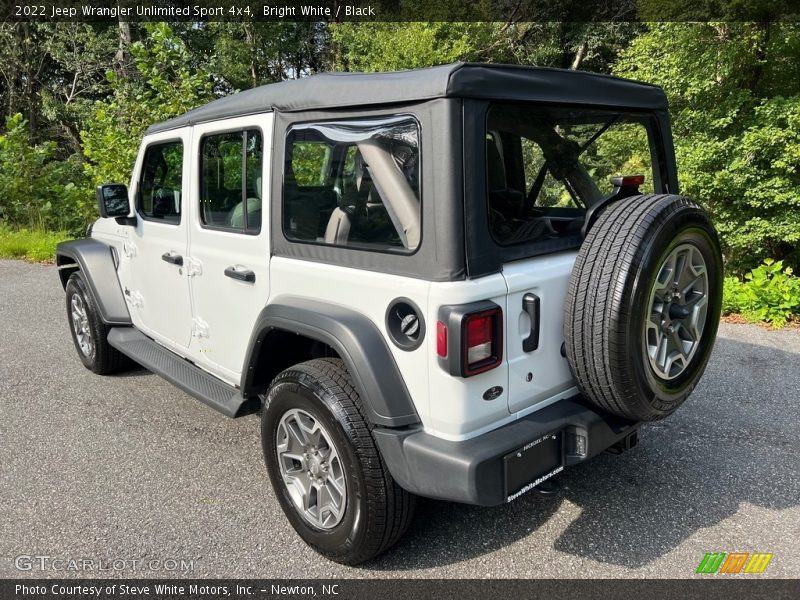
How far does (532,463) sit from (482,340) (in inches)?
20.8

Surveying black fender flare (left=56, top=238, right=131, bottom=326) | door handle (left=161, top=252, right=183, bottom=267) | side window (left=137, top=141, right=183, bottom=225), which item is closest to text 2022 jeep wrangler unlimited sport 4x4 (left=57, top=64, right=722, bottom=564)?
door handle (left=161, top=252, right=183, bottom=267)

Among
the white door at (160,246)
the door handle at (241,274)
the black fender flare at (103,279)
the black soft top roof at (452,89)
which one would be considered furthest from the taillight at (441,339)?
the black fender flare at (103,279)

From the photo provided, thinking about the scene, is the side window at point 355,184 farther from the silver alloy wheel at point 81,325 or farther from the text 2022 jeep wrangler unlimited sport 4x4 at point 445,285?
the silver alloy wheel at point 81,325

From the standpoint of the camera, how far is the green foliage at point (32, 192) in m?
11.9

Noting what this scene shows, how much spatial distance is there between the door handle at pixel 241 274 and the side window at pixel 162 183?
792 mm

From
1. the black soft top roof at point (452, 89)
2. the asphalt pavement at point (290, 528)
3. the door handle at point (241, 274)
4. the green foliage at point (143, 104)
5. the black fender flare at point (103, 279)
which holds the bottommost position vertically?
the asphalt pavement at point (290, 528)

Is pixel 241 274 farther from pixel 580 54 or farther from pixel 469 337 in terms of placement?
pixel 580 54

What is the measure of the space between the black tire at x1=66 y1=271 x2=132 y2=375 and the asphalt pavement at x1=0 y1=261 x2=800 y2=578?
0.39 m

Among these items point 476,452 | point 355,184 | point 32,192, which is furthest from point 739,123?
point 32,192

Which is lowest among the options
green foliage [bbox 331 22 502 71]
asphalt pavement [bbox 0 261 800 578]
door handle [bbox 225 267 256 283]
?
asphalt pavement [bbox 0 261 800 578]

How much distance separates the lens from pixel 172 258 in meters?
3.57

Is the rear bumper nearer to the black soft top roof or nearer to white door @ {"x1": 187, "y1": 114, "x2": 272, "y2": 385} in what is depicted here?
white door @ {"x1": 187, "y1": 114, "x2": 272, "y2": 385}

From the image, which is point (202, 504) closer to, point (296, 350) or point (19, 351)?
point (296, 350)

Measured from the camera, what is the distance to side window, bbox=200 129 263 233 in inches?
115
